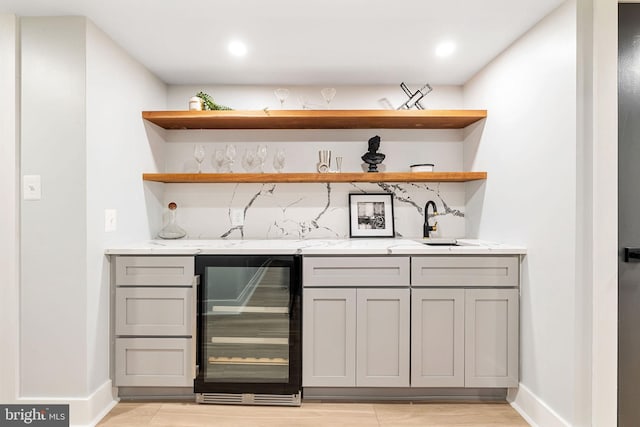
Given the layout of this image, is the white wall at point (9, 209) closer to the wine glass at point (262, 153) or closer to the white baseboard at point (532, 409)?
the wine glass at point (262, 153)

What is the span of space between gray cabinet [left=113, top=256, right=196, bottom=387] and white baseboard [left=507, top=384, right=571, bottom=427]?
78.9 inches

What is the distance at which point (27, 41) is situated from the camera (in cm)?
208

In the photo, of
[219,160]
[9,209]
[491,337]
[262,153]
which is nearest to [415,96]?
[262,153]

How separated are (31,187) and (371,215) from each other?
2.26 m

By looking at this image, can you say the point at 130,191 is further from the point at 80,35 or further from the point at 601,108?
the point at 601,108

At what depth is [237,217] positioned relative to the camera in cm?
310

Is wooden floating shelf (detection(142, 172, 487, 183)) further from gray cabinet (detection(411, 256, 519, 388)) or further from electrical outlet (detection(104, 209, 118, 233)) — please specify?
gray cabinet (detection(411, 256, 519, 388))

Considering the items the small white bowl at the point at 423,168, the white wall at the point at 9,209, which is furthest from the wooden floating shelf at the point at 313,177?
the white wall at the point at 9,209

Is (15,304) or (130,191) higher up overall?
(130,191)

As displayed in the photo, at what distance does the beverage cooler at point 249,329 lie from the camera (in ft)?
7.67

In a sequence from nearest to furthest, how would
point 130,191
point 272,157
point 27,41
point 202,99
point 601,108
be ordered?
point 601,108, point 27,41, point 130,191, point 202,99, point 272,157

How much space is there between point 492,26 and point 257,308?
85.8 inches

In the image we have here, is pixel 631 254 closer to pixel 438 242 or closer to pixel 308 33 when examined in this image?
pixel 438 242

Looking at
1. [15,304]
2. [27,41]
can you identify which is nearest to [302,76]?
[27,41]
